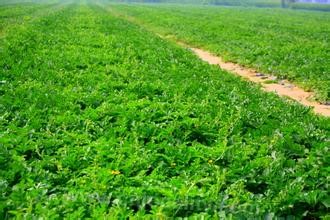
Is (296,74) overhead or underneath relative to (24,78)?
underneath

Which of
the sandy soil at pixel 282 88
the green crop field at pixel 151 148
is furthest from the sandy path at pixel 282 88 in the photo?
the green crop field at pixel 151 148

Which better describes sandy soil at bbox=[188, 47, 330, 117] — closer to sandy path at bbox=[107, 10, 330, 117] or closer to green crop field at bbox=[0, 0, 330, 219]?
sandy path at bbox=[107, 10, 330, 117]

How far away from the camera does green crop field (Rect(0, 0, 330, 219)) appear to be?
5.50 meters

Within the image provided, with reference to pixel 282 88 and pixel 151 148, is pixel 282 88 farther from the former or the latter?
pixel 151 148

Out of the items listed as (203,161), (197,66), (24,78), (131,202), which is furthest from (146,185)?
(197,66)

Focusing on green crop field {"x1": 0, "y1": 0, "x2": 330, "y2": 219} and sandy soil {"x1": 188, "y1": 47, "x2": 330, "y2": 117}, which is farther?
sandy soil {"x1": 188, "y1": 47, "x2": 330, "y2": 117}

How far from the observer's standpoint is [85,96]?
10078 millimetres

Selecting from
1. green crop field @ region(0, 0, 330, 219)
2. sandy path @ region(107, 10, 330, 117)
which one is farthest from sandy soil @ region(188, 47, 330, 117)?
green crop field @ region(0, 0, 330, 219)

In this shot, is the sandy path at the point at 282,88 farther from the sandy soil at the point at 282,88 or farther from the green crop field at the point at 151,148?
the green crop field at the point at 151,148

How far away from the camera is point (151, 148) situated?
732 cm

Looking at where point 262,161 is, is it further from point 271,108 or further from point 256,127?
point 271,108

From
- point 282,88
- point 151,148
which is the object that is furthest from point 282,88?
point 151,148

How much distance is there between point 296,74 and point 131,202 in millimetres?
13568

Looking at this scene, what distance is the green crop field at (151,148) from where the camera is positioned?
550 centimetres
